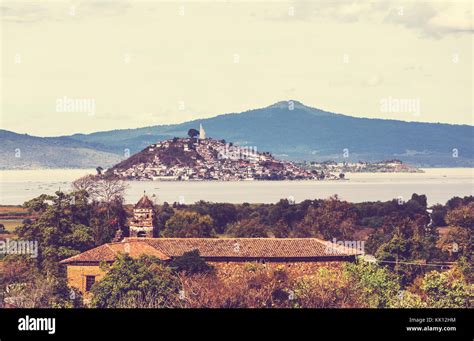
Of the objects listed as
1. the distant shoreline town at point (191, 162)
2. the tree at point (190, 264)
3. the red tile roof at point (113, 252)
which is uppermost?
the distant shoreline town at point (191, 162)

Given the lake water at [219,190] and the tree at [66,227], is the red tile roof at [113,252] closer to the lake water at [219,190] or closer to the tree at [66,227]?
the tree at [66,227]

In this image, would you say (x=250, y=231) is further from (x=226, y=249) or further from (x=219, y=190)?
(x=219, y=190)

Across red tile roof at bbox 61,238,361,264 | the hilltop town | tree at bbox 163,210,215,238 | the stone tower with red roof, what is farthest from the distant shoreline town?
red tile roof at bbox 61,238,361,264

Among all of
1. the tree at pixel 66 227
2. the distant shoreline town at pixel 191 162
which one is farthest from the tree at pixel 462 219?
the distant shoreline town at pixel 191 162

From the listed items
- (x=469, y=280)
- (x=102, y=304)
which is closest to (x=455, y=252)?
(x=469, y=280)

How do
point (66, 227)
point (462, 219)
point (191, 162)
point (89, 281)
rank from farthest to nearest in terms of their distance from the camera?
point (191, 162) → point (462, 219) → point (66, 227) → point (89, 281)

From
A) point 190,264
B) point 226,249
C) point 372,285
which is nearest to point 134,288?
point 190,264

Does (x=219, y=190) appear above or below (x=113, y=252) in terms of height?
above
